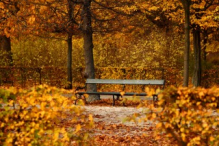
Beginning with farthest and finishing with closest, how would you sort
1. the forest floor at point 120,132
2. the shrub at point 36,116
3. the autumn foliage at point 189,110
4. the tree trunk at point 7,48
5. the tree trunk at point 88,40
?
the tree trunk at point 7,48 < the tree trunk at point 88,40 < the forest floor at point 120,132 < the autumn foliage at point 189,110 < the shrub at point 36,116

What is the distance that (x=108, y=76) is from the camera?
67.1 ft

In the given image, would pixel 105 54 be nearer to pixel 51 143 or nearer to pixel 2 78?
pixel 2 78

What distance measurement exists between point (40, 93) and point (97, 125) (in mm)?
4436

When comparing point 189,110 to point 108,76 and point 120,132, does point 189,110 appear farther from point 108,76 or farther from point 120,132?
point 108,76

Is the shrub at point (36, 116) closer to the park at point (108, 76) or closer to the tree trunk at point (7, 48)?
the park at point (108, 76)

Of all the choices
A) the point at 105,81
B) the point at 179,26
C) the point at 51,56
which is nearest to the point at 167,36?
the point at 179,26

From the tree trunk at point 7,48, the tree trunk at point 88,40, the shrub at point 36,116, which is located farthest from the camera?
the tree trunk at point 7,48

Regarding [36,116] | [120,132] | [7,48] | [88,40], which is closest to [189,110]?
[36,116]

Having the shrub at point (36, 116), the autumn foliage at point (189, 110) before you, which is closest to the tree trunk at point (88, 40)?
the shrub at point (36, 116)

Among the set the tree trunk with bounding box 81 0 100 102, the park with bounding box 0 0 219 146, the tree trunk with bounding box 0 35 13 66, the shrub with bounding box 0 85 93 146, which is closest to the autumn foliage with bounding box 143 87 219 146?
the park with bounding box 0 0 219 146

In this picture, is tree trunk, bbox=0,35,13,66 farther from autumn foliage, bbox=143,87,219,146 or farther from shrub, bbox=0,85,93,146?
autumn foliage, bbox=143,87,219,146

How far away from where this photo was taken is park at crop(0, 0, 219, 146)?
204 inches

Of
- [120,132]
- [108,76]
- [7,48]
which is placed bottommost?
[120,132]

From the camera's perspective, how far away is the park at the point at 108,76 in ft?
17.0
